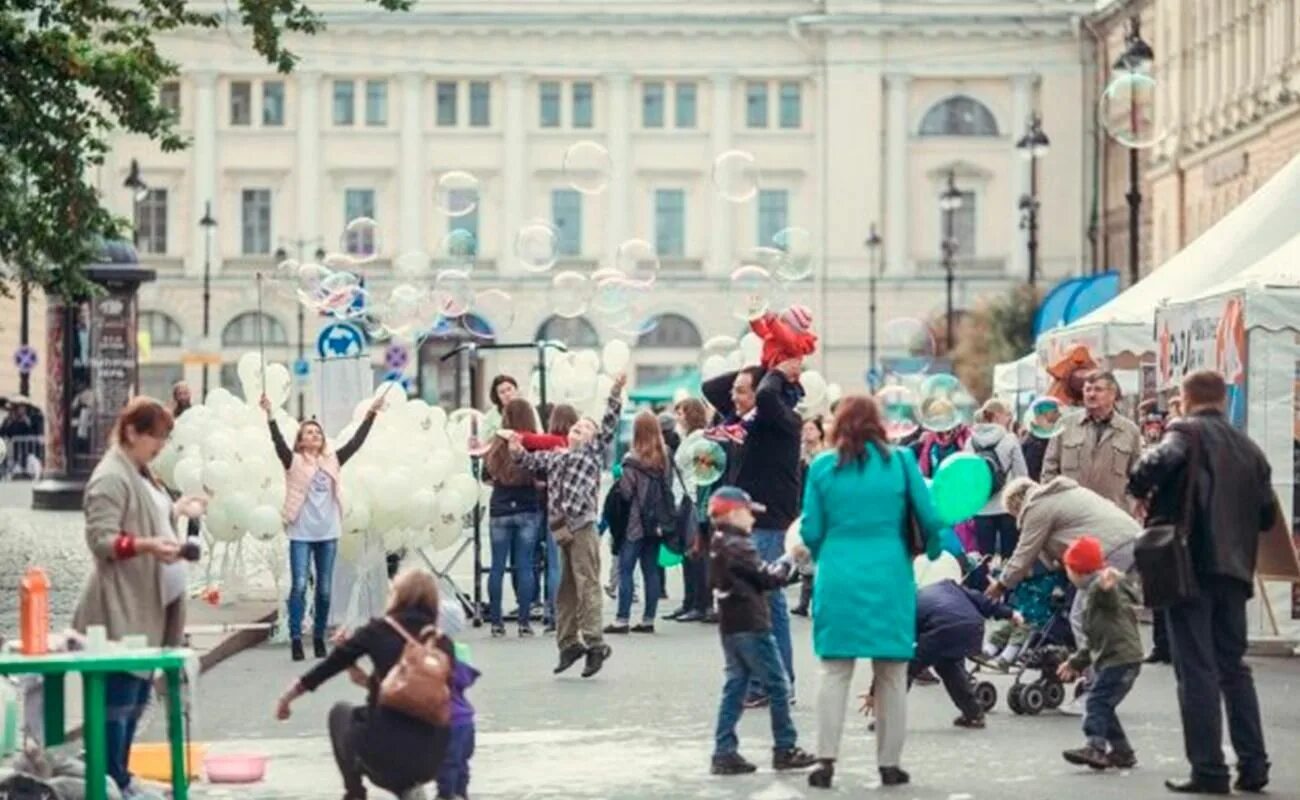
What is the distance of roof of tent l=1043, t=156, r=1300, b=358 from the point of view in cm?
2731

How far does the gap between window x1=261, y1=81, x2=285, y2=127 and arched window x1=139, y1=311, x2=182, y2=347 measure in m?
7.44

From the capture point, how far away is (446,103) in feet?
381

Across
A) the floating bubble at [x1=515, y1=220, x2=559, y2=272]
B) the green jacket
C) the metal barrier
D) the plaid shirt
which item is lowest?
the metal barrier

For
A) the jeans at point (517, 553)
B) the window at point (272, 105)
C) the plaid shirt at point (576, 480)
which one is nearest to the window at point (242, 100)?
the window at point (272, 105)

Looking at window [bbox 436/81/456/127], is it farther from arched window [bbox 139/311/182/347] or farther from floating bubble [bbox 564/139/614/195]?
floating bubble [bbox 564/139/614/195]

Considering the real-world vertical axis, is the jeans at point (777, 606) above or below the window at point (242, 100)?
below

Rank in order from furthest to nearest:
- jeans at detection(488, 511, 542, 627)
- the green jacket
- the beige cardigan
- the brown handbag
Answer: jeans at detection(488, 511, 542, 627) → the green jacket → the beige cardigan → the brown handbag

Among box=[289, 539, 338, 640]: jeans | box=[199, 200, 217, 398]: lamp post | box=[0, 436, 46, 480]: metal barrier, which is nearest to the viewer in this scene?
box=[289, 539, 338, 640]: jeans

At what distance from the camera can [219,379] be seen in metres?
109

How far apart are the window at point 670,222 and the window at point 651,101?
238 centimetres

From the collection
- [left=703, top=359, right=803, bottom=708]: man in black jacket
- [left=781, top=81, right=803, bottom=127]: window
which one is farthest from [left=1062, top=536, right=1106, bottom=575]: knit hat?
[left=781, top=81, right=803, bottom=127]: window

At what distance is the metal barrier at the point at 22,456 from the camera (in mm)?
69125

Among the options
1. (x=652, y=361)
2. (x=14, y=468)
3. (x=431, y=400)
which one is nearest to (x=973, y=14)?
(x=652, y=361)

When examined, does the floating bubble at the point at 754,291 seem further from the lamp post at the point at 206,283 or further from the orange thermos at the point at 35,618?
the lamp post at the point at 206,283
